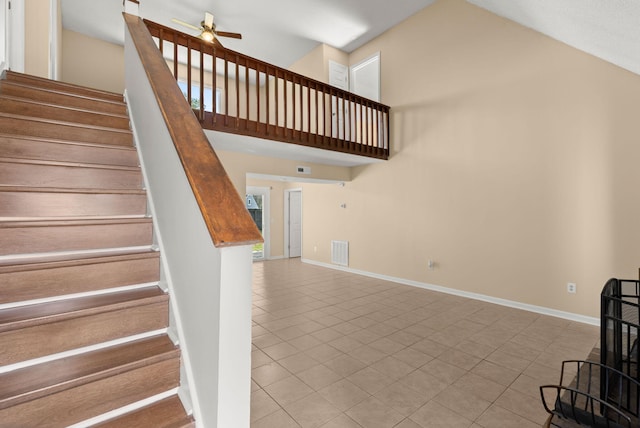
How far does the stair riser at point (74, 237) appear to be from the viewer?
4.91ft

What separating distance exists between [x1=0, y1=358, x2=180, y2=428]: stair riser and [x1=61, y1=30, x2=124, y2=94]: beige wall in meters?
6.49

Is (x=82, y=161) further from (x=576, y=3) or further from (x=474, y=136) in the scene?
(x=474, y=136)

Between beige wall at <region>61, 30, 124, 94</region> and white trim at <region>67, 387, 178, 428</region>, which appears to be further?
beige wall at <region>61, 30, 124, 94</region>

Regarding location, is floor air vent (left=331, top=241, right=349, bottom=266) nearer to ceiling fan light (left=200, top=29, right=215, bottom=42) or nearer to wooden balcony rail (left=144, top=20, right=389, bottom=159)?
wooden balcony rail (left=144, top=20, right=389, bottom=159)

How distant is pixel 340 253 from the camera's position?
661 cm

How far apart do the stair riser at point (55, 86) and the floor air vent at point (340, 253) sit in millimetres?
4715

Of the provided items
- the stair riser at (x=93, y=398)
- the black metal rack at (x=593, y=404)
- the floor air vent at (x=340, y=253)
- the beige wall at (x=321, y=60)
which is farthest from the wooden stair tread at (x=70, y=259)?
the beige wall at (x=321, y=60)

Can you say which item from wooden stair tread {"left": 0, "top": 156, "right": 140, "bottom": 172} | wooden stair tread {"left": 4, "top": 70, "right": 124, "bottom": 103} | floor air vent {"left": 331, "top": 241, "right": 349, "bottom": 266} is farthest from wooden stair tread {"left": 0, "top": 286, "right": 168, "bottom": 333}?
floor air vent {"left": 331, "top": 241, "right": 349, "bottom": 266}

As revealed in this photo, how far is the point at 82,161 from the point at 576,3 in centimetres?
361

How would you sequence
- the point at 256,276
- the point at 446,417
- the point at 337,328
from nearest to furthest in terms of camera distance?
the point at 446,417 → the point at 337,328 → the point at 256,276

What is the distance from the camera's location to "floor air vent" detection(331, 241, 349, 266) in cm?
646

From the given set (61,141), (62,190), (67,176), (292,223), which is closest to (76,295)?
(62,190)

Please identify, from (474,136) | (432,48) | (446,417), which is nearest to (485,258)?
(474,136)

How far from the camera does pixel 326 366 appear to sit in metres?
2.55
